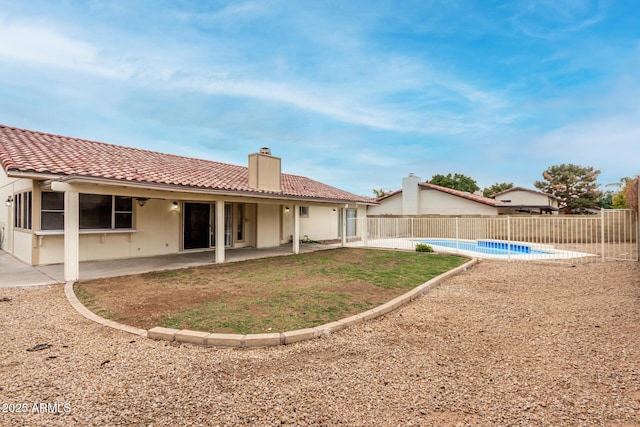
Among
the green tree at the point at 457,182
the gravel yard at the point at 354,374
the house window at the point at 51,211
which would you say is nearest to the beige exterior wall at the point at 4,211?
the house window at the point at 51,211

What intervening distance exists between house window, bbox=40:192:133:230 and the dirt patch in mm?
3700

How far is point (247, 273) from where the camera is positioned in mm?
9281

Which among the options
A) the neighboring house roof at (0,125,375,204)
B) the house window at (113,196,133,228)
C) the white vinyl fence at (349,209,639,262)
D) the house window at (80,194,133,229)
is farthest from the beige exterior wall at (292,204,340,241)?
the house window at (80,194,133,229)

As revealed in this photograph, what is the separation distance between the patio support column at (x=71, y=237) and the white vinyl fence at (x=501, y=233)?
13405 millimetres

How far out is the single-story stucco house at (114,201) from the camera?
8.23 m

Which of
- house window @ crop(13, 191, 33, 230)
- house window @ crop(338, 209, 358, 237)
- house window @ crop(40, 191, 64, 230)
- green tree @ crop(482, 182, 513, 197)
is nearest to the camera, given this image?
house window @ crop(40, 191, 64, 230)

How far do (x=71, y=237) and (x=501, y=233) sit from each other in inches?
900

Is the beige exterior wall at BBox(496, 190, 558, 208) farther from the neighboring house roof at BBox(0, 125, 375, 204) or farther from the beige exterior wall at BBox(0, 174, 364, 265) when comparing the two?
the neighboring house roof at BBox(0, 125, 375, 204)

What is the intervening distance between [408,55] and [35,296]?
15401 mm

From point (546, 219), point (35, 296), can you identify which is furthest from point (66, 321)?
point (546, 219)

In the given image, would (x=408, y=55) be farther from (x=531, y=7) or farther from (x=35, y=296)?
(x=35, y=296)

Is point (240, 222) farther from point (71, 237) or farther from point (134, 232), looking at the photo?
point (71, 237)

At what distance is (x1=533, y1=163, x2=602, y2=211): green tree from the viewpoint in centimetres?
3591

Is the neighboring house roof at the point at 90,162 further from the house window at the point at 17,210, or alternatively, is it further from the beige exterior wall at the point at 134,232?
the house window at the point at 17,210
